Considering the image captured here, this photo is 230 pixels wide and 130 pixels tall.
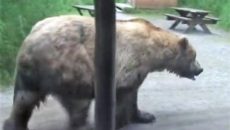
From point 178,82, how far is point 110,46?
275cm

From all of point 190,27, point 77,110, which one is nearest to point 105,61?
point 77,110

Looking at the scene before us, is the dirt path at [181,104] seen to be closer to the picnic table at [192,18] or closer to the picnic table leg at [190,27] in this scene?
the picnic table at [192,18]

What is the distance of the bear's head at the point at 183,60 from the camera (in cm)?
292

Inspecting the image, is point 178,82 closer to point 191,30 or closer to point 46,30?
point 46,30

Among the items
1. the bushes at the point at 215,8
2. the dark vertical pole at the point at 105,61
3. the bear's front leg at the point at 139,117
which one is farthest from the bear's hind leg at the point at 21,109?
the bushes at the point at 215,8

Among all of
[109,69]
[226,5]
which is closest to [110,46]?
[109,69]

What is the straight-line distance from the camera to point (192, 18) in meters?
6.52

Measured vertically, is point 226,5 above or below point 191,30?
above

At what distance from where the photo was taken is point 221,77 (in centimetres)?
406

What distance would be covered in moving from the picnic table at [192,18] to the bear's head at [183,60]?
2.31 meters

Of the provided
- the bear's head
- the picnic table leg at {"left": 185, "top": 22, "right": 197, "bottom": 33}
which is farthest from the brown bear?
the picnic table leg at {"left": 185, "top": 22, "right": 197, "bottom": 33}

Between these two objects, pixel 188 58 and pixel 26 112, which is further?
pixel 188 58

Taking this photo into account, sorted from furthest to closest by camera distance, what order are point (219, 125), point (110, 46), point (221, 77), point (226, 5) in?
point (226, 5), point (221, 77), point (219, 125), point (110, 46)

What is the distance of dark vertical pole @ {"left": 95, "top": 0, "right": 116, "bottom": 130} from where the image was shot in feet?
3.51
